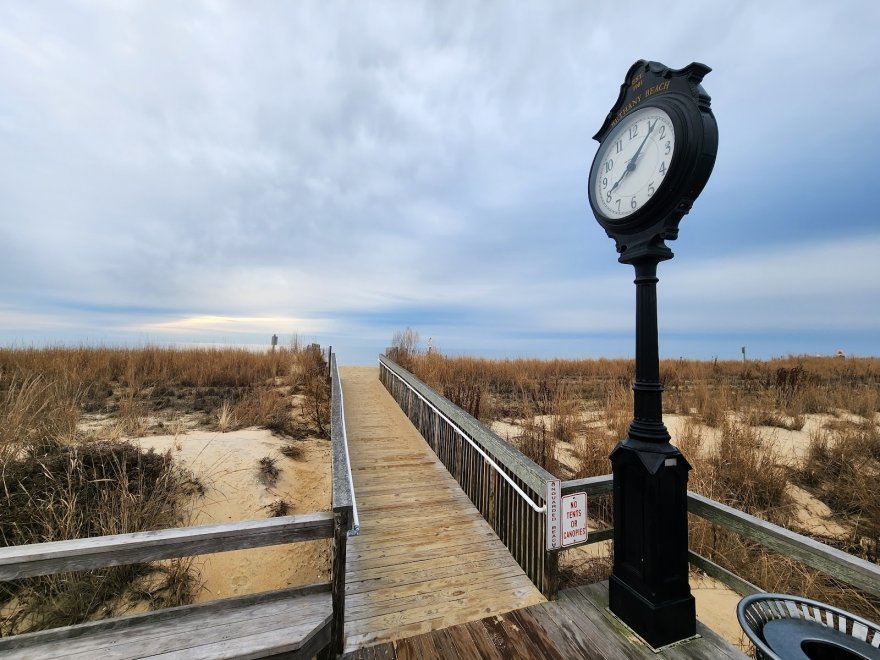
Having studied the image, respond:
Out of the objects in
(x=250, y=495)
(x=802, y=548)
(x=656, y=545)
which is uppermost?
(x=802, y=548)

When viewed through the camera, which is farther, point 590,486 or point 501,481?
point 501,481

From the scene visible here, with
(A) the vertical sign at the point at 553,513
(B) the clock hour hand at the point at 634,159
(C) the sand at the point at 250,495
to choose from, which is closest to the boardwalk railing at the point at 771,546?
(A) the vertical sign at the point at 553,513

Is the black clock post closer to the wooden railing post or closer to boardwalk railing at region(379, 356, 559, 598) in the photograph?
boardwalk railing at region(379, 356, 559, 598)

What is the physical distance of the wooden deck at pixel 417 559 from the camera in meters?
2.67

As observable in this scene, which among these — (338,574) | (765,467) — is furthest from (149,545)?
(765,467)

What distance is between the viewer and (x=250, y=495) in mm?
5125

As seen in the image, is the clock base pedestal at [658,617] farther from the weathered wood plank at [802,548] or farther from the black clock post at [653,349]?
the weathered wood plank at [802,548]

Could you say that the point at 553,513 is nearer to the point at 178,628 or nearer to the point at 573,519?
the point at 573,519

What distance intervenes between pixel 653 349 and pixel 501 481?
1977 mm

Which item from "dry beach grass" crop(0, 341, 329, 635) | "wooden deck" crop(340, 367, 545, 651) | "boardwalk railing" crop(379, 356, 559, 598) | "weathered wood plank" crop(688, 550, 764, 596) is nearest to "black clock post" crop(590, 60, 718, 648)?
"weathered wood plank" crop(688, 550, 764, 596)

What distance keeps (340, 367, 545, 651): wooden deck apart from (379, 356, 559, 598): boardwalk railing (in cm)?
12

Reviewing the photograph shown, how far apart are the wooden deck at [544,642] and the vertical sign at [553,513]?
0.45 m

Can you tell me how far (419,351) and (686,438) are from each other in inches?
379

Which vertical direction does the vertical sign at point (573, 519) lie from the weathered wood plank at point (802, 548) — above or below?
below
